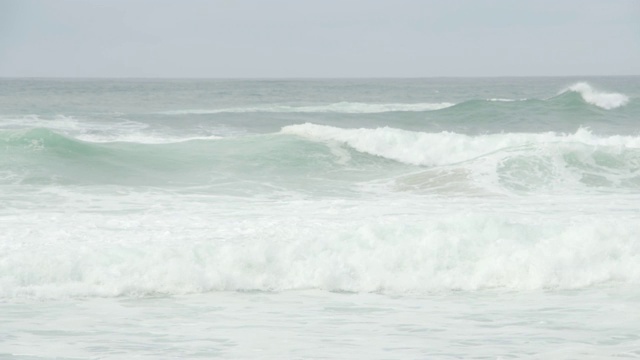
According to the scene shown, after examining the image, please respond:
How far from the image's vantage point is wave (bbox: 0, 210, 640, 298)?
27.2ft

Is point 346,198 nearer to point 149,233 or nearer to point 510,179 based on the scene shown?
point 510,179

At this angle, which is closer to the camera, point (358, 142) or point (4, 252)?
point (4, 252)

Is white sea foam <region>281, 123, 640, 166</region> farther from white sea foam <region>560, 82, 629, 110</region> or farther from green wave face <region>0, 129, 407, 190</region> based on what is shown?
white sea foam <region>560, 82, 629, 110</region>

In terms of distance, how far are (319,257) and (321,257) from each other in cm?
2

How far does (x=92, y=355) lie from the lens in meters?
6.13

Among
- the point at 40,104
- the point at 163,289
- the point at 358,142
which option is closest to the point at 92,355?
the point at 163,289

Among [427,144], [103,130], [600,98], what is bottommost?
[103,130]

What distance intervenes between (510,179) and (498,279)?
622 centimetres

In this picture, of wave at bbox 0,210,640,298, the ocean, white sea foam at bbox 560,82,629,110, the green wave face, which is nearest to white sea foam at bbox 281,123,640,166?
the green wave face

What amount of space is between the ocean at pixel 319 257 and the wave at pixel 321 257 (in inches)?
0.8

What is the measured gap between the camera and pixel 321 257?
351 inches

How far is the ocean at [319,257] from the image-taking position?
21.7 feet

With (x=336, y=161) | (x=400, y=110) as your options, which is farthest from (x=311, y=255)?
(x=400, y=110)

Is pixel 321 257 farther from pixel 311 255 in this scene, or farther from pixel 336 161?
pixel 336 161
